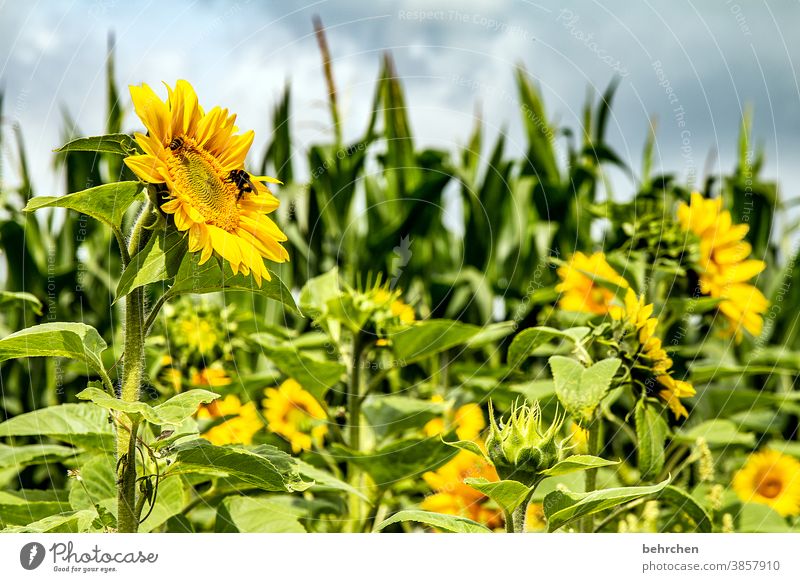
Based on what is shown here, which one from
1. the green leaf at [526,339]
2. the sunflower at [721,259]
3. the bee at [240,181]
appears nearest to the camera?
the bee at [240,181]

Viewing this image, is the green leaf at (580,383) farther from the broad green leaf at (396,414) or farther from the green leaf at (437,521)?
the broad green leaf at (396,414)

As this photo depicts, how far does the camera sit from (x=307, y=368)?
85 cm

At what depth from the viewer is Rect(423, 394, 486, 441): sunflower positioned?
3.51 feet

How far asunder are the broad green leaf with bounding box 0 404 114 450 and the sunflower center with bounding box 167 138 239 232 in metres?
0.23

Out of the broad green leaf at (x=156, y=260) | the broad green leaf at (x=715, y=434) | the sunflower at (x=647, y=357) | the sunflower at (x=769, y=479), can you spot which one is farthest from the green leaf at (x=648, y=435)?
the sunflower at (x=769, y=479)

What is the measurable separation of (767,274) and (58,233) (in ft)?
4.96

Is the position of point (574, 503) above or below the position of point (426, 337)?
below

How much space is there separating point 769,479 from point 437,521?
911mm

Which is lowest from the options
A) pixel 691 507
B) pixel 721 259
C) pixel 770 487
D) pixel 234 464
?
pixel 770 487

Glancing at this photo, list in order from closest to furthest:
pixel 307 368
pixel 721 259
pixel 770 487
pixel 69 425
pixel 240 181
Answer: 1. pixel 240 181
2. pixel 69 425
3. pixel 307 368
4. pixel 721 259
5. pixel 770 487

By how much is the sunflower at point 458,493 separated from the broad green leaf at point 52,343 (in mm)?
526

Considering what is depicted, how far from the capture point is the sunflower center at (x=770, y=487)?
126 centimetres

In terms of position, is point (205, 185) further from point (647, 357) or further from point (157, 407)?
point (647, 357)
